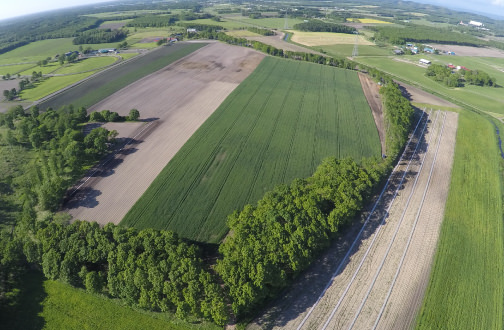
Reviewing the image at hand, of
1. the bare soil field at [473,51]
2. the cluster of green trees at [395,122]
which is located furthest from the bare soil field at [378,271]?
the bare soil field at [473,51]

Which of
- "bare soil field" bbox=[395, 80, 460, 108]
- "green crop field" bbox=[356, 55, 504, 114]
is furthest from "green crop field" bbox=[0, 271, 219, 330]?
"green crop field" bbox=[356, 55, 504, 114]

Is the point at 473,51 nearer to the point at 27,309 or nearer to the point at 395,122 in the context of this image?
the point at 395,122

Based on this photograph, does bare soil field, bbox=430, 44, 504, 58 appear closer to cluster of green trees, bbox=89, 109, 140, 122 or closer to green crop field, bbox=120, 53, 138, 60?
cluster of green trees, bbox=89, 109, 140, 122

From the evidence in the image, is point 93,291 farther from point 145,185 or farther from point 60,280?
point 145,185

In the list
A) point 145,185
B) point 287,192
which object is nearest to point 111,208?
point 145,185

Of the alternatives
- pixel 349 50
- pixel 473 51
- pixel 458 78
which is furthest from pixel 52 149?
pixel 473 51

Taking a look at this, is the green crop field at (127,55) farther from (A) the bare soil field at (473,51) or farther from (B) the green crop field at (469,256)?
(A) the bare soil field at (473,51)
